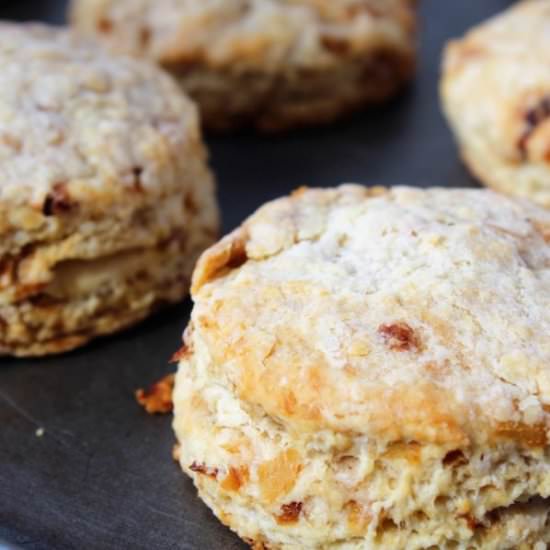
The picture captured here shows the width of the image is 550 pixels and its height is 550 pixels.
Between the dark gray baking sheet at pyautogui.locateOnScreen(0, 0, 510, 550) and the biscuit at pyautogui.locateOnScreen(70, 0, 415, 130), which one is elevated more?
the biscuit at pyautogui.locateOnScreen(70, 0, 415, 130)

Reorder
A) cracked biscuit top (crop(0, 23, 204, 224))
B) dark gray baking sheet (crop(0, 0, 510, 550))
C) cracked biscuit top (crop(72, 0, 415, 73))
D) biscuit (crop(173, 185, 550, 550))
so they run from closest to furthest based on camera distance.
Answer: biscuit (crop(173, 185, 550, 550)) < dark gray baking sheet (crop(0, 0, 510, 550)) < cracked biscuit top (crop(0, 23, 204, 224)) < cracked biscuit top (crop(72, 0, 415, 73))

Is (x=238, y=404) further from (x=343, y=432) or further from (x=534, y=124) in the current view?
(x=534, y=124)

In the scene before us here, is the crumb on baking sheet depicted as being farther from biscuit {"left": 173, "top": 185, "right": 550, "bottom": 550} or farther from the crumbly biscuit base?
the crumbly biscuit base

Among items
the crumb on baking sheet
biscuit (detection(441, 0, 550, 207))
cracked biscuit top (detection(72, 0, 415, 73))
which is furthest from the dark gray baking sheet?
cracked biscuit top (detection(72, 0, 415, 73))

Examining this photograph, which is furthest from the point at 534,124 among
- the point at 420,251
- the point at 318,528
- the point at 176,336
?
the point at 318,528

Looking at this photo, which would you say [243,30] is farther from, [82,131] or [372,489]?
[372,489]

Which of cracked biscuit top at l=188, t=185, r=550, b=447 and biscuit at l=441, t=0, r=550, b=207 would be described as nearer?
cracked biscuit top at l=188, t=185, r=550, b=447

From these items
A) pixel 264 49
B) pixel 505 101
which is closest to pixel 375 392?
pixel 505 101
